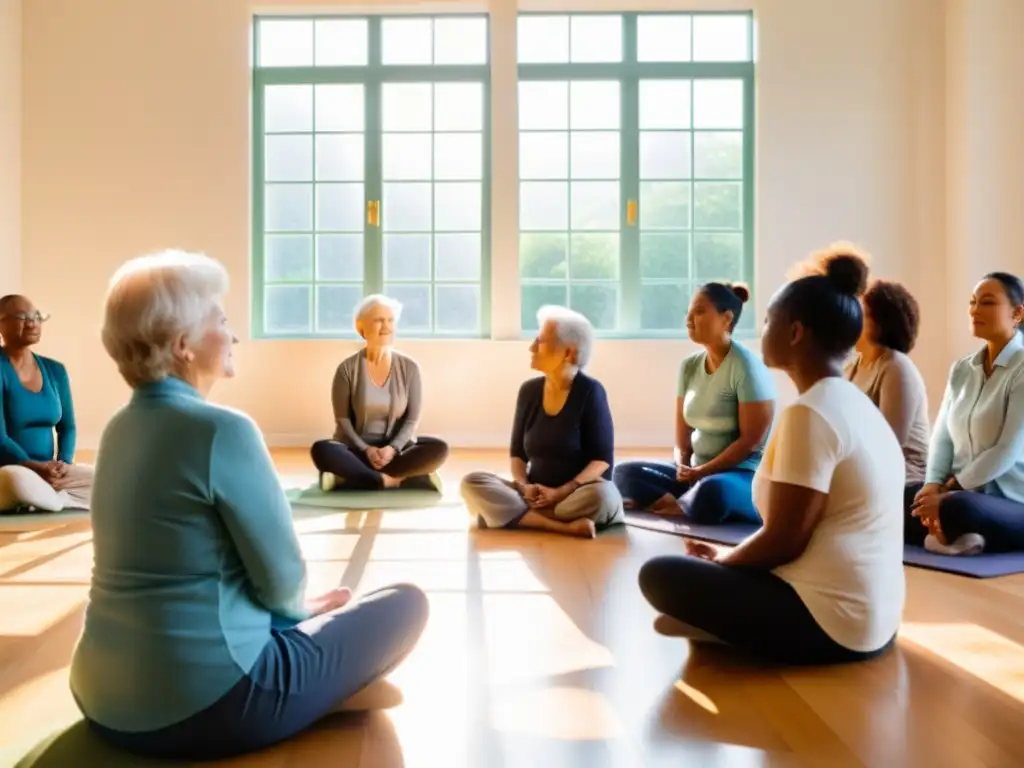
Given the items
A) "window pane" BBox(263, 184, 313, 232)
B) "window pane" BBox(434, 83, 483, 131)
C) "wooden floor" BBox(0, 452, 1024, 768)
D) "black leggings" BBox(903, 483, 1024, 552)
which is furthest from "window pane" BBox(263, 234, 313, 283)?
"black leggings" BBox(903, 483, 1024, 552)

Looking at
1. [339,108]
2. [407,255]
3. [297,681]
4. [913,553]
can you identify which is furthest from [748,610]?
[339,108]

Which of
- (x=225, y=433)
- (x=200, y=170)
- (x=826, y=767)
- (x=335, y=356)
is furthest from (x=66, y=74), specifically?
(x=826, y=767)

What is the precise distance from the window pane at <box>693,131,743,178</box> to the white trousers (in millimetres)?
5038

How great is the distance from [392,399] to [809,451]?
3.43 meters

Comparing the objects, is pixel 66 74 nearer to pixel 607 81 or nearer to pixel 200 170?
pixel 200 170

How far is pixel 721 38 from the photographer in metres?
7.83

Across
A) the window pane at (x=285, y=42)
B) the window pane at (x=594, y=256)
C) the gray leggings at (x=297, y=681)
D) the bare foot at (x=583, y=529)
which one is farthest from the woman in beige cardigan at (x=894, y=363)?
the window pane at (x=285, y=42)

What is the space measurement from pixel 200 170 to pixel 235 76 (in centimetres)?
77

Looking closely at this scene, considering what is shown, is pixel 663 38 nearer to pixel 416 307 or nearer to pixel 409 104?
pixel 409 104

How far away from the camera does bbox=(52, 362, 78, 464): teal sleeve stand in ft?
16.0

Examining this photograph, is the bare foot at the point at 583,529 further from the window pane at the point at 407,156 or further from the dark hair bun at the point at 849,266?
the window pane at the point at 407,156

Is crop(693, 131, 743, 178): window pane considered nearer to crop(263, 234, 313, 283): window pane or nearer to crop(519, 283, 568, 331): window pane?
crop(519, 283, 568, 331): window pane

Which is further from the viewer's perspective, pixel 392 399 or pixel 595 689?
pixel 392 399

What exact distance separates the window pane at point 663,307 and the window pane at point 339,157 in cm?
244
